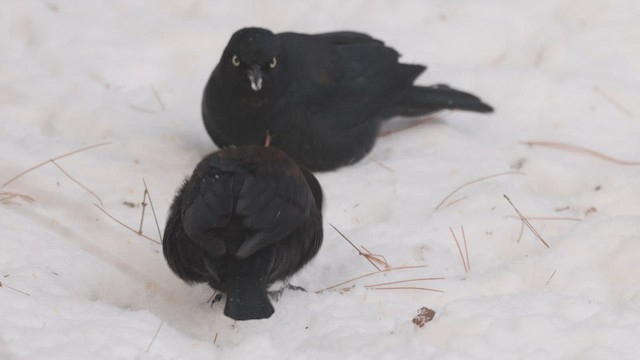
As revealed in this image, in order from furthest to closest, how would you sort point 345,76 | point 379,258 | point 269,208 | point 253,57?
point 345,76 → point 253,57 → point 379,258 → point 269,208

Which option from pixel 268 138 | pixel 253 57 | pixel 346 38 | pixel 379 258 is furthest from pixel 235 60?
pixel 379 258

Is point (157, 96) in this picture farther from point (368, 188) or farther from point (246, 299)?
point (246, 299)

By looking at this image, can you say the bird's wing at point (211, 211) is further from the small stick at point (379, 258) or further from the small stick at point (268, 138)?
the small stick at point (268, 138)

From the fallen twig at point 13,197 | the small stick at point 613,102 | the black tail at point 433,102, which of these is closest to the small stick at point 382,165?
the black tail at point 433,102

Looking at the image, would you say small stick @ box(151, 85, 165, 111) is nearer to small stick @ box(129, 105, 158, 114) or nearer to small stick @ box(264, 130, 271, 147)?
small stick @ box(129, 105, 158, 114)

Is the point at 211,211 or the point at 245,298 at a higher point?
the point at 211,211

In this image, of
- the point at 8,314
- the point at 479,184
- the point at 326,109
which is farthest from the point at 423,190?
the point at 8,314
